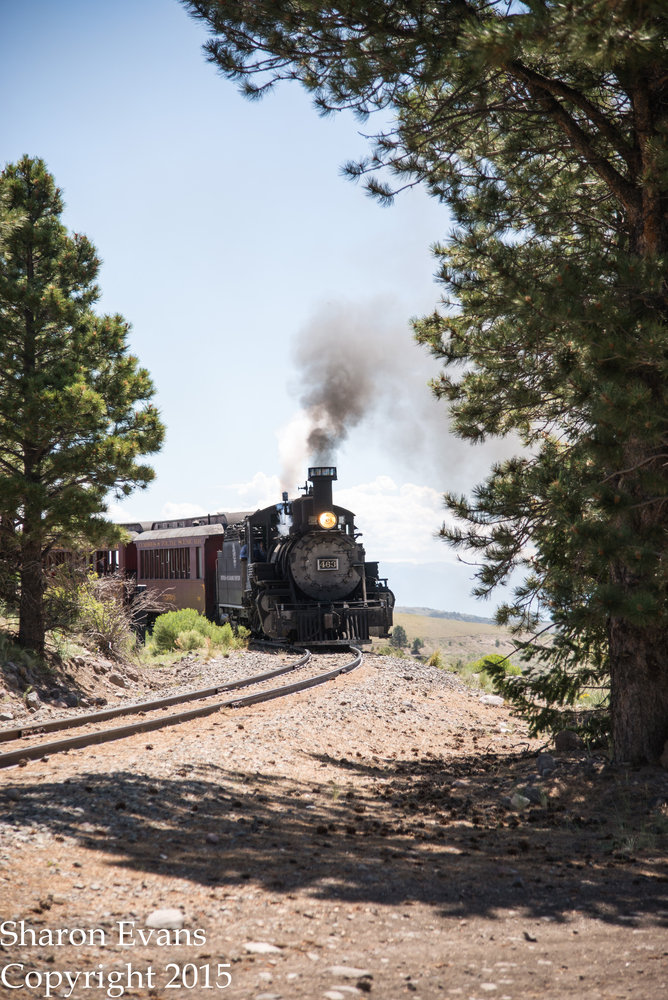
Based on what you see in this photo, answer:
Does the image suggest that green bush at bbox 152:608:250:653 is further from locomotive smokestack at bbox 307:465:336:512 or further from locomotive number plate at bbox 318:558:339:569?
locomotive smokestack at bbox 307:465:336:512

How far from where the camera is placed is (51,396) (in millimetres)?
13078

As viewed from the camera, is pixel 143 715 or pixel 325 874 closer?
pixel 325 874

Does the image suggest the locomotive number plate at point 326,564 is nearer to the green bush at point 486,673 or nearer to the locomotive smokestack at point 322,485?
the locomotive smokestack at point 322,485

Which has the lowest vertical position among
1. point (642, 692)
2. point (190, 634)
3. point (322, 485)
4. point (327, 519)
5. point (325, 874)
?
point (325, 874)

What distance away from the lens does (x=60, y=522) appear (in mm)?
13852

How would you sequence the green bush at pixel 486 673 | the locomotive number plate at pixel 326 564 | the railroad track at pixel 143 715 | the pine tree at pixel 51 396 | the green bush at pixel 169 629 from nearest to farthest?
the green bush at pixel 486 673, the railroad track at pixel 143 715, the pine tree at pixel 51 396, the locomotive number plate at pixel 326 564, the green bush at pixel 169 629

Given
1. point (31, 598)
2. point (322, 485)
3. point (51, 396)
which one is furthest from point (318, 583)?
point (51, 396)

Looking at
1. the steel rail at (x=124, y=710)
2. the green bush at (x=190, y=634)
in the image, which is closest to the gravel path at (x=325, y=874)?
the steel rail at (x=124, y=710)

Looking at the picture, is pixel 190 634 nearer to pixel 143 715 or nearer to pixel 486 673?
pixel 143 715

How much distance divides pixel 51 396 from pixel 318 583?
8900 mm

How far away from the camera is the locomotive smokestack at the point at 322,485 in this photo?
19766mm

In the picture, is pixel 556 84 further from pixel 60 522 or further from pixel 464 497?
pixel 60 522

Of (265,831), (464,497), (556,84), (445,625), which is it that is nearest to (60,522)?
(464,497)

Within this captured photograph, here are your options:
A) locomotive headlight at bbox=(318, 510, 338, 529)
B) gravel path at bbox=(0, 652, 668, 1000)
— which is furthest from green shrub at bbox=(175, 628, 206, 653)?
gravel path at bbox=(0, 652, 668, 1000)
